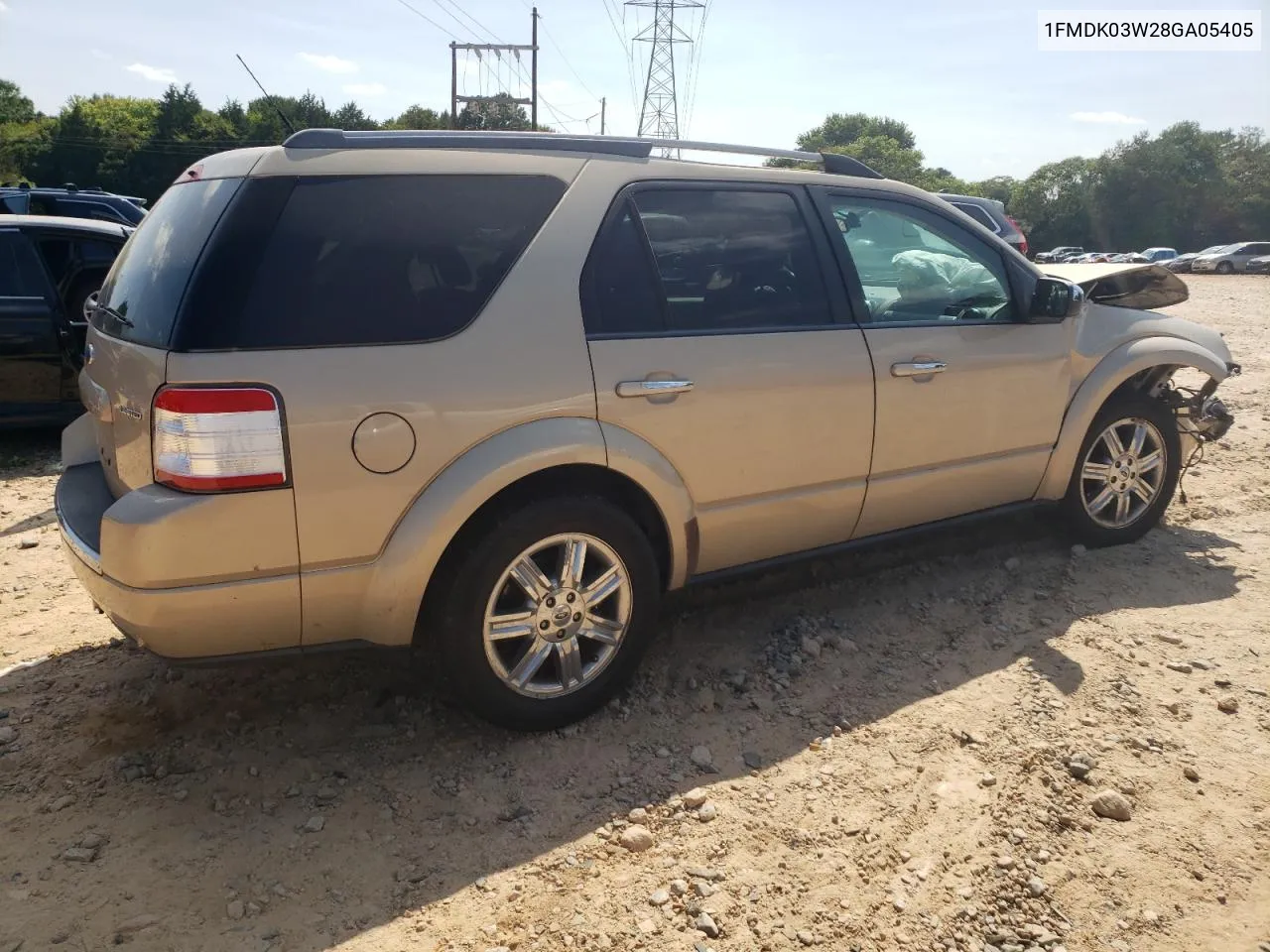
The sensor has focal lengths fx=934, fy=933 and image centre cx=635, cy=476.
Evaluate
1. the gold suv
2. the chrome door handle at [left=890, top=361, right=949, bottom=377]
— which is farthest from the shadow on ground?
the chrome door handle at [left=890, top=361, right=949, bottom=377]

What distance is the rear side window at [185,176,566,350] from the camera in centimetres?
254

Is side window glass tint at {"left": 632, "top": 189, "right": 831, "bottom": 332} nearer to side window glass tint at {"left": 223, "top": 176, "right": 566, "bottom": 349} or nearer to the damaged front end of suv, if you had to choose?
side window glass tint at {"left": 223, "top": 176, "right": 566, "bottom": 349}

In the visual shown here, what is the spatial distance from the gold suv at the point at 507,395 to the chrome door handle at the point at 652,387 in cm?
1

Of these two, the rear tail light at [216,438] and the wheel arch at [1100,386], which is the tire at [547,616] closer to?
the rear tail light at [216,438]

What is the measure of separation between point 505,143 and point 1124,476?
11.1ft

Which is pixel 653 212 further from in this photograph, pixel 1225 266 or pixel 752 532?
pixel 1225 266

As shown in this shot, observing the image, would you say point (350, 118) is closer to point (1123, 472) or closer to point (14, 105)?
point (14, 105)

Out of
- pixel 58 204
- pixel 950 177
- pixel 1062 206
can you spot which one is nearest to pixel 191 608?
pixel 58 204

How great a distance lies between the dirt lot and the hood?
63.5 inches

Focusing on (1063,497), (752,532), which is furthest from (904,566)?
(752,532)

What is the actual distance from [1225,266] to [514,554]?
50065 mm

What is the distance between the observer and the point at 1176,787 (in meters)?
2.86

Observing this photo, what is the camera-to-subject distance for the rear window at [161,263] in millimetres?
2619

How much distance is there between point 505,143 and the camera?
10.2 feet
